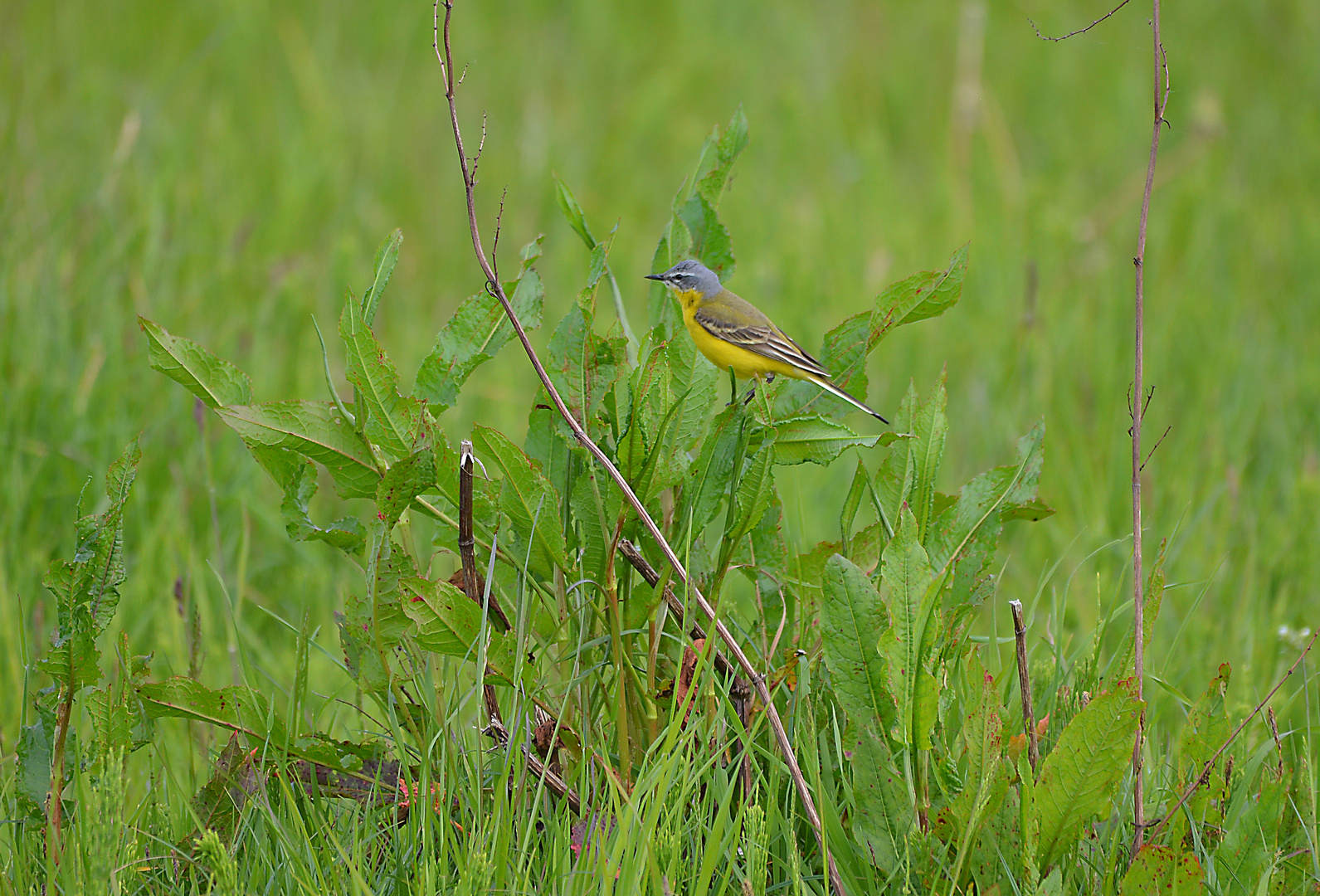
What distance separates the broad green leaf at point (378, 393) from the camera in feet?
5.96

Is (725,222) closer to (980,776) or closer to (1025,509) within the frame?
(1025,509)

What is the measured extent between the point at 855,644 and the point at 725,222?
5321 millimetres

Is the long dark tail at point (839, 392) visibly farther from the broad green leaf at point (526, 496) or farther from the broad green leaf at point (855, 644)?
the broad green leaf at point (526, 496)

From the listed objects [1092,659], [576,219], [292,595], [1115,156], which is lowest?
[292,595]

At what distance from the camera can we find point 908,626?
5.98ft

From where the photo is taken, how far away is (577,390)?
6.34ft

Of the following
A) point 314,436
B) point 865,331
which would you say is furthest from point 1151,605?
point 314,436

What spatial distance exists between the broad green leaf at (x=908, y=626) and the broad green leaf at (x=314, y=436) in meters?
0.90

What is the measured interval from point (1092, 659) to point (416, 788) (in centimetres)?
126

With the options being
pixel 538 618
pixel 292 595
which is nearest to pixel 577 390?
pixel 538 618

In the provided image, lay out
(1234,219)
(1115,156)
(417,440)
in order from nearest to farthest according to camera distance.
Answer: (417,440) < (1234,219) < (1115,156)

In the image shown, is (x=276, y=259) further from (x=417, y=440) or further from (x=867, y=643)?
(x=867, y=643)

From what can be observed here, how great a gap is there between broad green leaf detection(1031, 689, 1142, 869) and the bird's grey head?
45.8 inches

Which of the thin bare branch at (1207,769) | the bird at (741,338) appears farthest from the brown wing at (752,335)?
the thin bare branch at (1207,769)
